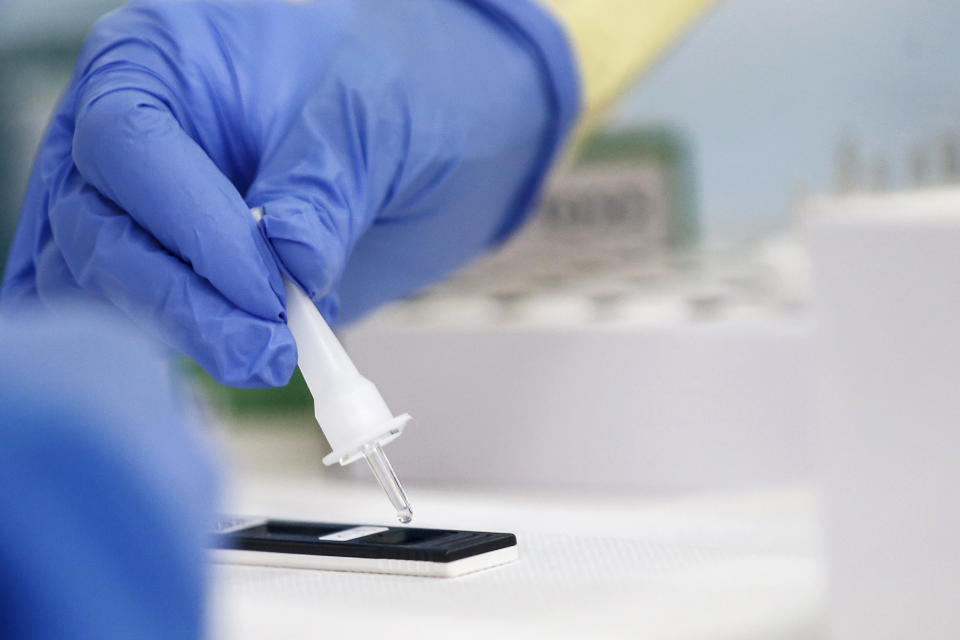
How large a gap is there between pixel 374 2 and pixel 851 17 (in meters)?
0.50

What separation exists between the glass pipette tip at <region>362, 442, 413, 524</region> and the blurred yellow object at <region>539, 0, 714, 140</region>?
0.44m

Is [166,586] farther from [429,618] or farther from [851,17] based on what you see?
[851,17]

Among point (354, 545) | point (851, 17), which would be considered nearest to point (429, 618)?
point (354, 545)

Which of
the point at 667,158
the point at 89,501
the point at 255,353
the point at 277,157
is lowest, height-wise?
the point at 89,501

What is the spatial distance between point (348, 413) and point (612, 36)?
0.51 m

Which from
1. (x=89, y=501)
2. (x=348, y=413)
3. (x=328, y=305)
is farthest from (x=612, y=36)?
(x=89, y=501)

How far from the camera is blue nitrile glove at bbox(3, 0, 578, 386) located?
428mm

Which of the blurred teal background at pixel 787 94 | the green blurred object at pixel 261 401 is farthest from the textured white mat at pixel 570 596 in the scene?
the blurred teal background at pixel 787 94

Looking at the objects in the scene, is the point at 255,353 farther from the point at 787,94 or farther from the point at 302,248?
the point at 787,94

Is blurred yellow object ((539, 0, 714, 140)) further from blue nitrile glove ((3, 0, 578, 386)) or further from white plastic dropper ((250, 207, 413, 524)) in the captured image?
white plastic dropper ((250, 207, 413, 524))

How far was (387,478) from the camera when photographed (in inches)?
15.3

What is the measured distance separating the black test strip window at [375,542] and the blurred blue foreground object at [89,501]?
0.25m

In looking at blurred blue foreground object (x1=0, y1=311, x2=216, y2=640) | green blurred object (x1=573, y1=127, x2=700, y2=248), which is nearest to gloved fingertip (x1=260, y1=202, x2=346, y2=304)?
blurred blue foreground object (x1=0, y1=311, x2=216, y2=640)

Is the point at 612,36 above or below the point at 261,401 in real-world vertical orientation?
above
